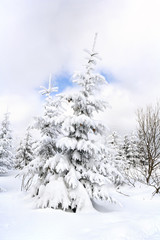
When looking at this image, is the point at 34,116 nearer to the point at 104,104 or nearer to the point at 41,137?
the point at 41,137

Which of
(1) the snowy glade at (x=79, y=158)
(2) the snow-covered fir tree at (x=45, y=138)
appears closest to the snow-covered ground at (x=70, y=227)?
(1) the snowy glade at (x=79, y=158)

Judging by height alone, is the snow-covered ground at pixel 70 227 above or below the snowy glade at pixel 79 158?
below

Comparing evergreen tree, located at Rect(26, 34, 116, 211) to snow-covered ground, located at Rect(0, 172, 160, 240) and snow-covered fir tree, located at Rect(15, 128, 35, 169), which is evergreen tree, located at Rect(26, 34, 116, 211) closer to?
snow-covered ground, located at Rect(0, 172, 160, 240)

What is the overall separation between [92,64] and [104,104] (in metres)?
2.51

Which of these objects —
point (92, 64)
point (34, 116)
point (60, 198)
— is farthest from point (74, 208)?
point (92, 64)

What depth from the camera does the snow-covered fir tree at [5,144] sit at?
2390cm

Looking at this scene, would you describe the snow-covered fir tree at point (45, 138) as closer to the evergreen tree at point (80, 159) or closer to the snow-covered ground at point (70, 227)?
the evergreen tree at point (80, 159)

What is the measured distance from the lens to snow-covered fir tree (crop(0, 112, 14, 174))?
78.4ft

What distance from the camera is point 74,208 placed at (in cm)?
823

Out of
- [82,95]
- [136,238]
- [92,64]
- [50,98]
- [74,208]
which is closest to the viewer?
[136,238]

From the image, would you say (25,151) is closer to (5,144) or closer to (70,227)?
(5,144)

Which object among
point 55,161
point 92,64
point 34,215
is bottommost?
point 34,215

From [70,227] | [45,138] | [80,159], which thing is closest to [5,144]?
[45,138]

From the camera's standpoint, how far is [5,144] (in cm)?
2439
